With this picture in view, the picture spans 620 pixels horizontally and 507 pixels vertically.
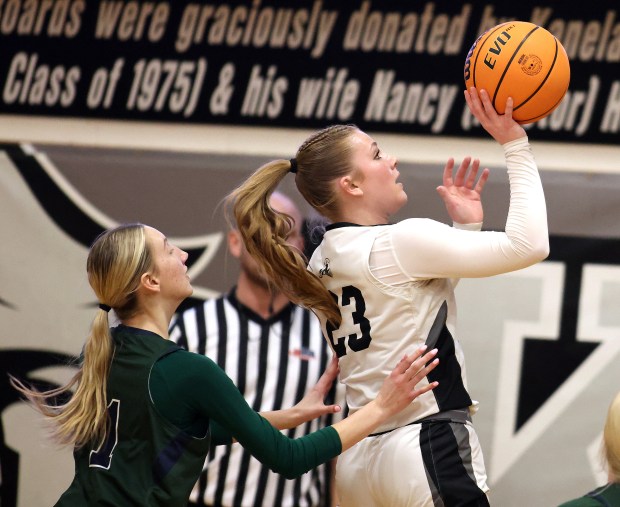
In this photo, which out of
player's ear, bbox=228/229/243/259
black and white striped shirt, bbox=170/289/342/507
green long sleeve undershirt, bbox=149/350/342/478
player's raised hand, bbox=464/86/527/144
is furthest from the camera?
player's ear, bbox=228/229/243/259

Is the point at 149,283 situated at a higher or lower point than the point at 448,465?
higher

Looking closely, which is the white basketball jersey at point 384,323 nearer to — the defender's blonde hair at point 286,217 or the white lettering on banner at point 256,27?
the defender's blonde hair at point 286,217

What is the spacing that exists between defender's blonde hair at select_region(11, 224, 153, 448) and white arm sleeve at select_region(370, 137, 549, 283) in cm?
69

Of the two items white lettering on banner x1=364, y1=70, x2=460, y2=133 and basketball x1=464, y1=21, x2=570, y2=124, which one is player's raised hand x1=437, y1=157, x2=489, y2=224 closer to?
basketball x1=464, y1=21, x2=570, y2=124

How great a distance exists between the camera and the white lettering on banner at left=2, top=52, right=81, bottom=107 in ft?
15.6

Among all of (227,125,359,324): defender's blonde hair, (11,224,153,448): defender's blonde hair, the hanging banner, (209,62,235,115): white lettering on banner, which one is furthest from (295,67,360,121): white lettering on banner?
(11,224,153,448): defender's blonde hair

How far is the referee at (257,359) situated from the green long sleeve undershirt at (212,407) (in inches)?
62.2

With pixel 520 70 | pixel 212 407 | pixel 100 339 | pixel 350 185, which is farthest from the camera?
pixel 350 185

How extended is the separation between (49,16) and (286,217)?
2.21 metres

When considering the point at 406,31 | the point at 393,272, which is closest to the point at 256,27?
the point at 406,31

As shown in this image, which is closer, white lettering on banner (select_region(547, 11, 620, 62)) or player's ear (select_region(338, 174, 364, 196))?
player's ear (select_region(338, 174, 364, 196))

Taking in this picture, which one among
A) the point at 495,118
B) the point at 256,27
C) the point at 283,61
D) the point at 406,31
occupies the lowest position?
the point at 495,118

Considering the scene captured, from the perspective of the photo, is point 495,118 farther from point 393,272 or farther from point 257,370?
point 257,370

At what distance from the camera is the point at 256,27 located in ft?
15.4
